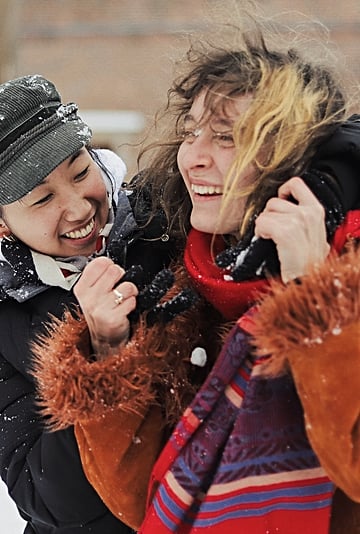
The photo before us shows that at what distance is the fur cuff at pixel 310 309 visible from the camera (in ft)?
4.14

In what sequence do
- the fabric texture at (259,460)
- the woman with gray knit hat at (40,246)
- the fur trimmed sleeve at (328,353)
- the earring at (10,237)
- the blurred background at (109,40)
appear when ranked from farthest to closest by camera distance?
the blurred background at (109,40) < the earring at (10,237) < the woman with gray knit hat at (40,246) < the fabric texture at (259,460) < the fur trimmed sleeve at (328,353)

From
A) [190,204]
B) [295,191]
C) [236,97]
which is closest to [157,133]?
[190,204]

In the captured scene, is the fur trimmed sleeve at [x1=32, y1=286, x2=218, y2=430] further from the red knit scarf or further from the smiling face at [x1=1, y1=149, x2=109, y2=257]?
the smiling face at [x1=1, y1=149, x2=109, y2=257]

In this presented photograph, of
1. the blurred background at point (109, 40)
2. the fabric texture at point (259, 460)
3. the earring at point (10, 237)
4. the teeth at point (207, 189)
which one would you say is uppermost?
the teeth at point (207, 189)

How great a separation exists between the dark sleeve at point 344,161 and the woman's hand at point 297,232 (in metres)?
0.09

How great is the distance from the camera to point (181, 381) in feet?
5.34

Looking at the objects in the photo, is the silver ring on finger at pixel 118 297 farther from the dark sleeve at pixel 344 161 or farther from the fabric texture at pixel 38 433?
the dark sleeve at pixel 344 161

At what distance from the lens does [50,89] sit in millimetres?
1946

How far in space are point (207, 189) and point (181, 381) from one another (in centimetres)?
41

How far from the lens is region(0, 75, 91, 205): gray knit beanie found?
1812mm

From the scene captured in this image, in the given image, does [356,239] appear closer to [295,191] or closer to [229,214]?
[295,191]

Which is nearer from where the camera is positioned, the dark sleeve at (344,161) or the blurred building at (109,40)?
the dark sleeve at (344,161)

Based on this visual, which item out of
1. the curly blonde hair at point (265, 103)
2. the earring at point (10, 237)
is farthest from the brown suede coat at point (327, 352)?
the earring at point (10, 237)

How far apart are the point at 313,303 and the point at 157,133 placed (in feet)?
2.44
